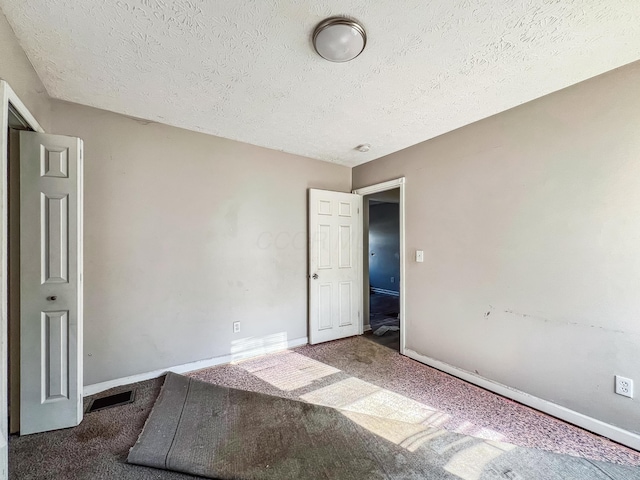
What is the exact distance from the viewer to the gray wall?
24.3 ft

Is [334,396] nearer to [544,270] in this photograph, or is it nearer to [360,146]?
[544,270]

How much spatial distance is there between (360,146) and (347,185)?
2.97 feet

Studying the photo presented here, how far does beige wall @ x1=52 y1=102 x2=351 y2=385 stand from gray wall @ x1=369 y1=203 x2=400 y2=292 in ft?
14.7

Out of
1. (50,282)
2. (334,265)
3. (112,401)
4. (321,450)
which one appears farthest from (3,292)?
(334,265)

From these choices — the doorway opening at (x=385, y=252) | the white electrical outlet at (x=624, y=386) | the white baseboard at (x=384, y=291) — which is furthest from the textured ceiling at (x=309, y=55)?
the white baseboard at (x=384, y=291)

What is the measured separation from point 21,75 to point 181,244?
5.15 feet

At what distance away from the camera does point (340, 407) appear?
2.15 m

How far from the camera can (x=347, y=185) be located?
13.2 ft

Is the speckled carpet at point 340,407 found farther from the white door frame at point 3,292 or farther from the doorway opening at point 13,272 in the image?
the white door frame at point 3,292

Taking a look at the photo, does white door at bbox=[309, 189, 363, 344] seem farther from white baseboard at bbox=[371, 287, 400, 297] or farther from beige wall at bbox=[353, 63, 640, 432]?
white baseboard at bbox=[371, 287, 400, 297]

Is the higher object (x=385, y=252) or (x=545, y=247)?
(x=545, y=247)

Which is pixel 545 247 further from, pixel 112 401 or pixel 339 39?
pixel 112 401

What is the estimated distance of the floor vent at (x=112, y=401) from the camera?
7.01 feet

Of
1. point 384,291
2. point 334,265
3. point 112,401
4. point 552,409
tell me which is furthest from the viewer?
point 384,291
